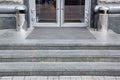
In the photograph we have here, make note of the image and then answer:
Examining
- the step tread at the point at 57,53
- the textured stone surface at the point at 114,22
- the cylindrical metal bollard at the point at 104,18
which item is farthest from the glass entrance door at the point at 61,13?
the step tread at the point at 57,53

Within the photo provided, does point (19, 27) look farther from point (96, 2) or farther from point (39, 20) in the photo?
point (96, 2)

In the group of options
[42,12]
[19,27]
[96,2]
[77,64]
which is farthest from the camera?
[42,12]

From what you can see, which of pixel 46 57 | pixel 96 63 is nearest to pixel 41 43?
pixel 46 57

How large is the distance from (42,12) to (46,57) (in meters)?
2.73

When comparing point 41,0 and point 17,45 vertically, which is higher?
point 41,0

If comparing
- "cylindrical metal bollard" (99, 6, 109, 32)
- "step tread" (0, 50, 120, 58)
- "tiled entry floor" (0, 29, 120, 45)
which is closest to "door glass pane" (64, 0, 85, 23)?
"cylindrical metal bollard" (99, 6, 109, 32)

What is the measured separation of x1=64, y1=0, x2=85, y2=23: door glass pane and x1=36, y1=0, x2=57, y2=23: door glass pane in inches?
14.4

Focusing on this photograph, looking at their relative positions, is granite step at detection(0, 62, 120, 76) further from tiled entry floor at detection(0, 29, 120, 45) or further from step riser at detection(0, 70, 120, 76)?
tiled entry floor at detection(0, 29, 120, 45)

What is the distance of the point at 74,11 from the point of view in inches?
276

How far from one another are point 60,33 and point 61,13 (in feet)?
3.54

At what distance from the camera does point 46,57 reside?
4562mm

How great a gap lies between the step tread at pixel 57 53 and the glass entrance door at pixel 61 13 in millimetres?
2288

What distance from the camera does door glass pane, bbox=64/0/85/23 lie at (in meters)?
6.90

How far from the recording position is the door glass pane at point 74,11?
6902 millimetres
